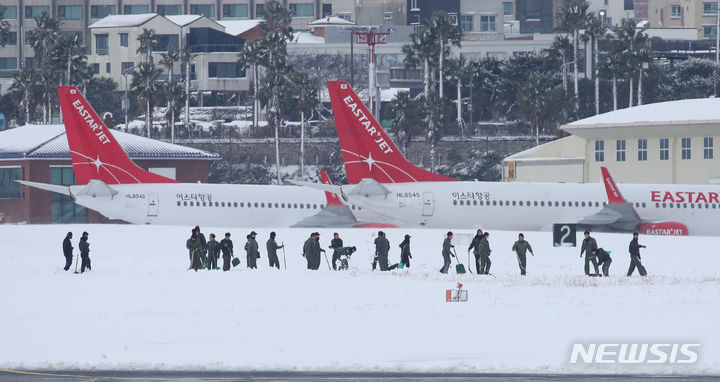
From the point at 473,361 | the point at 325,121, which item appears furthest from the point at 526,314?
the point at 325,121

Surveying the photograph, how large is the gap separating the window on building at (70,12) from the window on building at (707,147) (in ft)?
365

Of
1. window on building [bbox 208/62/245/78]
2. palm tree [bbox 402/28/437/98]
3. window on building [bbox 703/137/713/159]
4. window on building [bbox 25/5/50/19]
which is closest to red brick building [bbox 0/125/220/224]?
window on building [bbox 703/137/713/159]

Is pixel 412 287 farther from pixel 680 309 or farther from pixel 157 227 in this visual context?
pixel 157 227

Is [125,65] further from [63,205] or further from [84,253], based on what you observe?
[84,253]

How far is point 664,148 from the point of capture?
62.3 m

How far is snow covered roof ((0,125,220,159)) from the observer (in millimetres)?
66938

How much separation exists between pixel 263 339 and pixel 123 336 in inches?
121

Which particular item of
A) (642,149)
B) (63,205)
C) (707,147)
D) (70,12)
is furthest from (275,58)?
(70,12)

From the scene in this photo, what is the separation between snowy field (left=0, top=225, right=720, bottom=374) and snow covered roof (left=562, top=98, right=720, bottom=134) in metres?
20.2

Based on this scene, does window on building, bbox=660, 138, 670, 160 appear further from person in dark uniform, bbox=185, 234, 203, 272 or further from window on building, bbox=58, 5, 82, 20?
window on building, bbox=58, 5, 82, 20

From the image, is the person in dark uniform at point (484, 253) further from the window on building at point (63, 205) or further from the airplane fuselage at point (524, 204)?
the window on building at point (63, 205)

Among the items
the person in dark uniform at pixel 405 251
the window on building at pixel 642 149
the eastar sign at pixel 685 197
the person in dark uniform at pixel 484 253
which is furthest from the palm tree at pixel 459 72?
the person in dark uniform at pixel 484 253

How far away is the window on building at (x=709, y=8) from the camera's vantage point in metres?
187

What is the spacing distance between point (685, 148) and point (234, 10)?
10532 cm
